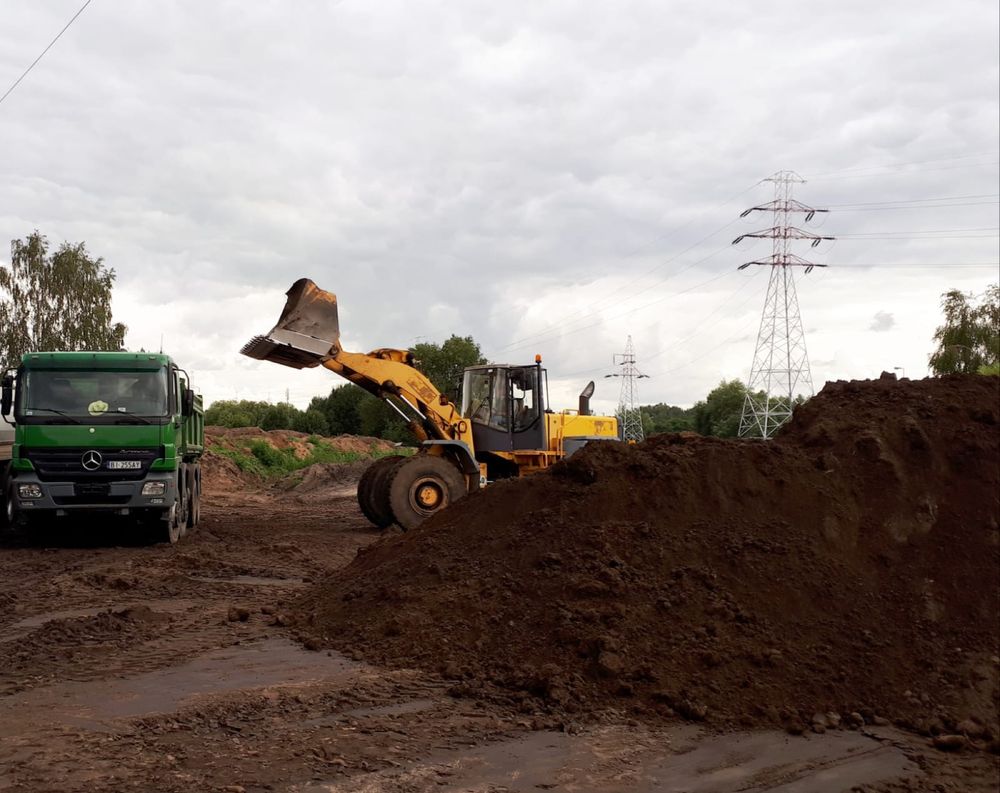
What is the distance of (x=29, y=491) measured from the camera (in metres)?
13.8

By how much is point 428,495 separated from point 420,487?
0.20m

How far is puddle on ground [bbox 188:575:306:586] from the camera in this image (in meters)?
11.9

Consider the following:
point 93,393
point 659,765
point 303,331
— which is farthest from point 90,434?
point 659,765

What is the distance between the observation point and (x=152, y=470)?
14.2 meters

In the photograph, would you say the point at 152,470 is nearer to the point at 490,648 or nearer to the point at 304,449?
the point at 490,648

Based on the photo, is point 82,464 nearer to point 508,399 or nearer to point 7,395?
point 7,395

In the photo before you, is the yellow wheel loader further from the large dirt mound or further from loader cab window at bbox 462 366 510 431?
the large dirt mound

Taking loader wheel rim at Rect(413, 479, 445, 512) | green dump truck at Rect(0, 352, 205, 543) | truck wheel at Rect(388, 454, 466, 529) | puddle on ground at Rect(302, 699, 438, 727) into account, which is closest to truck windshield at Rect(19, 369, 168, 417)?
green dump truck at Rect(0, 352, 205, 543)

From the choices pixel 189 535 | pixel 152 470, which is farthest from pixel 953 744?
pixel 189 535

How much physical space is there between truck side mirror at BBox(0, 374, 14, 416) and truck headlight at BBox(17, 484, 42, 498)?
117cm

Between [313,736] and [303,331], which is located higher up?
[303,331]

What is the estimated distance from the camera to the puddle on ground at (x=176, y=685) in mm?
6289

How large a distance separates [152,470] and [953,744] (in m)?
11.6

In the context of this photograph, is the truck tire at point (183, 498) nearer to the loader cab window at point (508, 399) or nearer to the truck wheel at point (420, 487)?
the truck wheel at point (420, 487)
